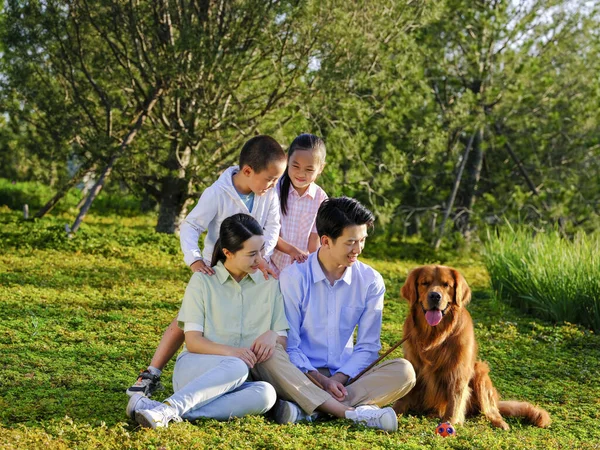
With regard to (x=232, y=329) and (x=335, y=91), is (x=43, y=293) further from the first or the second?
(x=335, y=91)

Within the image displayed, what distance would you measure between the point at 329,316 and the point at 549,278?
4.68m

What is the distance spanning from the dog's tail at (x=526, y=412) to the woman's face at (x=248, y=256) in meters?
1.85

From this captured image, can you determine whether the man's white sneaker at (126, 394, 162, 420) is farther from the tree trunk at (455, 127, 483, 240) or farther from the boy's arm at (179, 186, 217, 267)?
the tree trunk at (455, 127, 483, 240)

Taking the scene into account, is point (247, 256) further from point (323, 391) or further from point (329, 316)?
point (323, 391)

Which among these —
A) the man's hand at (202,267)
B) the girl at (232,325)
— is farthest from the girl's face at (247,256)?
the man's hand at (202,267)

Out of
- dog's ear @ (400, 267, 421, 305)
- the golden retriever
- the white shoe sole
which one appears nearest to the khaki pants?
the golden retriever

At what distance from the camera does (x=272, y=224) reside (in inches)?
189

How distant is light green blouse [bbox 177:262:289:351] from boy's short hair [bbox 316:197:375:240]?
1.53 ft

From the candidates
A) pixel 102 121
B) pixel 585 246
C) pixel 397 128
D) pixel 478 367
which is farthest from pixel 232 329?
pixel 397 128

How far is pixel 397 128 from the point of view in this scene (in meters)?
13.9

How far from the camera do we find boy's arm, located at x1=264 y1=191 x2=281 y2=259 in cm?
479

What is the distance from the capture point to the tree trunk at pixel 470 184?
14485 mm

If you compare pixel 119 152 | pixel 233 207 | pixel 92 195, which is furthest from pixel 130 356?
pixel 119 152

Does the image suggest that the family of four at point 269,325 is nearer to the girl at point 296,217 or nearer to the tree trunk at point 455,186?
the girl at point 296,217
